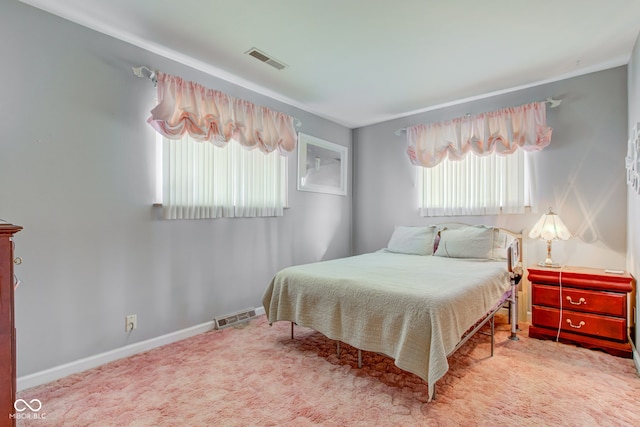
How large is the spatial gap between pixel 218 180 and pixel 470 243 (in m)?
2.63

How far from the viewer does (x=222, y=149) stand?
2932 mm

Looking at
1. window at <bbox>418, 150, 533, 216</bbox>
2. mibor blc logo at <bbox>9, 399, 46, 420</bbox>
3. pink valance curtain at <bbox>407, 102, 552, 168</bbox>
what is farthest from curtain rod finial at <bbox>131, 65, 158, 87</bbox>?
window at <bbox>418, 150, 533, 216</bbox>

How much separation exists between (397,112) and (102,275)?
3.68 metres

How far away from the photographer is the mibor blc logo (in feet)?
5.26

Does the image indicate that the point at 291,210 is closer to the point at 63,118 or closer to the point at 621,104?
the point at 63,118

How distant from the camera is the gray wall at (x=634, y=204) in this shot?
2162 mm

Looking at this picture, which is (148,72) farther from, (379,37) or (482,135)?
(482,135)

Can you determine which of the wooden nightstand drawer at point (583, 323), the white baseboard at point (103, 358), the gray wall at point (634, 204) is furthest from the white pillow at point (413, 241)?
the white baseboard at point (103, 358)

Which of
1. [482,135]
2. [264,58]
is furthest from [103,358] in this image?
[482,135]

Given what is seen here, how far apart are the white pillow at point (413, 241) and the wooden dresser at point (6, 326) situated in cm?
321

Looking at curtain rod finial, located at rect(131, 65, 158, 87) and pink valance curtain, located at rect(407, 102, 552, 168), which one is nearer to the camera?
curtain rod finial, located at rect(131, 65, 158, 87)

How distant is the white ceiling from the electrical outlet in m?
2.17

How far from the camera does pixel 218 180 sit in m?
2.91

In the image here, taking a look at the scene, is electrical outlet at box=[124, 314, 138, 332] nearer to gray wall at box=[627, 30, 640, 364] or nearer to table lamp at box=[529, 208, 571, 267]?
table lamp at box=[529, 208, 571, 267]
